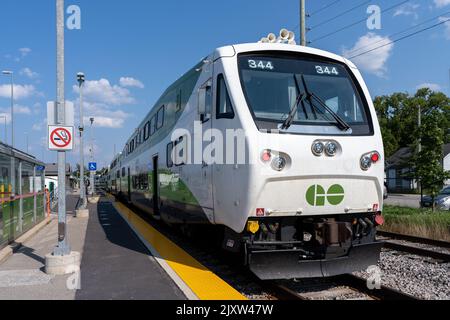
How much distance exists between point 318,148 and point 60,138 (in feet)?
14.4

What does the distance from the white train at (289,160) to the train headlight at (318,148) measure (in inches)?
0.6

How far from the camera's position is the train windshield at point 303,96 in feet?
19.5

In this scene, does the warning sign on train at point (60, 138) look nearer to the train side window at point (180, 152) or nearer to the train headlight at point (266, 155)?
the train side window at point (180, 152)

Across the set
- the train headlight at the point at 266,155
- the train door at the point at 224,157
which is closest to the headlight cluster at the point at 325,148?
the train headlight at the point at 266,155

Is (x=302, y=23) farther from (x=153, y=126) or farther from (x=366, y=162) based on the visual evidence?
(x=366, y=162)

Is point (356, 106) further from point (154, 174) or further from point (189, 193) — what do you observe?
point (154, 174)

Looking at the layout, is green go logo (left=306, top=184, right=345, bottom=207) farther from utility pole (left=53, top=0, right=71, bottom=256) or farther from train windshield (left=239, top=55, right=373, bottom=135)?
utility pole (left=53, top=0, right=71, bottom=256)

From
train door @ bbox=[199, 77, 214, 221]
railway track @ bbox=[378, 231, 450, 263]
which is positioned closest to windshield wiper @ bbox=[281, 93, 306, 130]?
train door @ bbox=[199, 77, 214, 221]

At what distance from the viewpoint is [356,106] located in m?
6.51

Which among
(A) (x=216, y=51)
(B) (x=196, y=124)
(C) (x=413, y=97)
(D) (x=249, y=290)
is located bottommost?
(D) (x=249, y=290)

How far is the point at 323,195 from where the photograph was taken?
5.86 m

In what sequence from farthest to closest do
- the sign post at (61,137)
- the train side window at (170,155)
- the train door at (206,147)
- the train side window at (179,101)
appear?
1. the train side window at (170,155)
2. the train side window at (179,101)
3. the sign post at (61,137)
4. the train door at (206,147)
